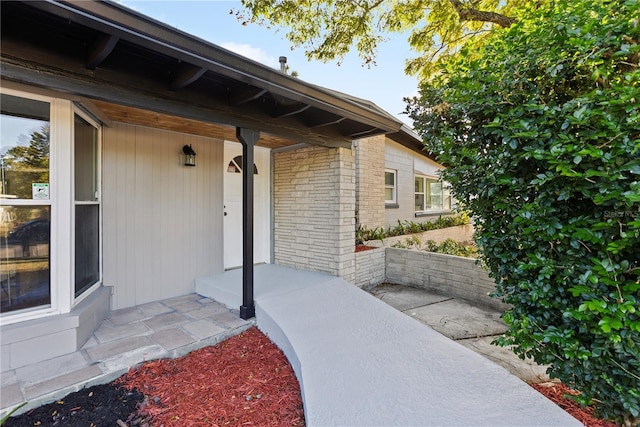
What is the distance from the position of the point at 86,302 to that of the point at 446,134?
381 centimetres

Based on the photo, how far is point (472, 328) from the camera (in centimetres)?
372

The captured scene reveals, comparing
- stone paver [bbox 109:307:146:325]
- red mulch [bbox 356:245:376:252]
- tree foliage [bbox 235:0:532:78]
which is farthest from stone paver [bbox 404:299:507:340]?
tree foliage [bbox 235:0:532:78]

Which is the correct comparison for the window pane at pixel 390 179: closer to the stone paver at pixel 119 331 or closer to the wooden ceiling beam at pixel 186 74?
the wooden ceiling beam at pixel 186 74

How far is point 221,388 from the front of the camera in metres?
2.41

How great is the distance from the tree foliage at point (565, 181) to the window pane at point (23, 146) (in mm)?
3472

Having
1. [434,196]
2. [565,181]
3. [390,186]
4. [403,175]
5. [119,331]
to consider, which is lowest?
[119,331]

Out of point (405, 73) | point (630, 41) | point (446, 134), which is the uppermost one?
point (405, 73)

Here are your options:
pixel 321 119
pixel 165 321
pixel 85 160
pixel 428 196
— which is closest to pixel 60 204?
pixel 85 160

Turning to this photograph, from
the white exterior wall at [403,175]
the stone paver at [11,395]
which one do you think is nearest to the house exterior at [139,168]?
the stone paver at [11,395]

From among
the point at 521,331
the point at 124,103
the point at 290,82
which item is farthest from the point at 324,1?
the point at 521,331

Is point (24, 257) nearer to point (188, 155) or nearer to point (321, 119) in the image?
point (188, 155)

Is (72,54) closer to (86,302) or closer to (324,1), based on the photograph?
(86,302)

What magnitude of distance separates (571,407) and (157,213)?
4790 millimetres

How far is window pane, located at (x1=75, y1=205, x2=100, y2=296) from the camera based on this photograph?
315cm
